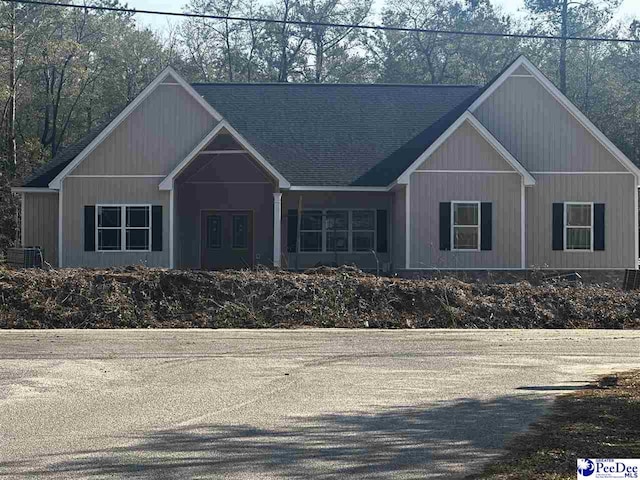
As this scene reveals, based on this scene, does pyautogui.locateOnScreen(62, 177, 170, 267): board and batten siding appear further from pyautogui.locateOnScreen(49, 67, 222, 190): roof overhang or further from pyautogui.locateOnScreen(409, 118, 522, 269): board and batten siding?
pyautogui.locateOnScreen(409, 118, 522, 269): board and batten siding

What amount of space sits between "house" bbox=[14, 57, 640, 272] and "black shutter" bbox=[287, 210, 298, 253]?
0.16ft

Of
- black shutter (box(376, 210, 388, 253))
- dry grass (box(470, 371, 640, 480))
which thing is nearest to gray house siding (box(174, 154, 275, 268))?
black shutter (box(376, 210, 388, 253))

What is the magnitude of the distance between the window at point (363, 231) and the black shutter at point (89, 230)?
27.1ft

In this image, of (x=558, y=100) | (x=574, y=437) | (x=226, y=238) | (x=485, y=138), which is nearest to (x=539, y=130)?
(x=558, y=100)

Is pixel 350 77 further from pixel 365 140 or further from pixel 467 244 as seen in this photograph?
pixel 467 244

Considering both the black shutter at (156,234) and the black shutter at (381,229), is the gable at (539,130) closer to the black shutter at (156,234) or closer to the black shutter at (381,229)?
the black shutter at (381,229)

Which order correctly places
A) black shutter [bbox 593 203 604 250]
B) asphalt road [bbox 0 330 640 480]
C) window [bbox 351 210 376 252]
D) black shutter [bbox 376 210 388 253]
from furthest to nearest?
window [bbox 351 210 376 252] → black shutter [bbox 376 210 388 253] → black shutter [bbox 593 203 604 250] → asphalt road [bbox 0 330 640 480]

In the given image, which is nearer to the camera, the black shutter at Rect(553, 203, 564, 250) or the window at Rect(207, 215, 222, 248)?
the black shutter at Rect(553, 203, 564, 250)

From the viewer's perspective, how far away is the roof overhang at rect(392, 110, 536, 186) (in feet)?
91.8

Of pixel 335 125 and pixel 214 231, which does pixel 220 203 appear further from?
pixel 335 125

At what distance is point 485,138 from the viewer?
28.1m

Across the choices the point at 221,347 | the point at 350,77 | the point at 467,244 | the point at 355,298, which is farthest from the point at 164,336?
the point at 350,77

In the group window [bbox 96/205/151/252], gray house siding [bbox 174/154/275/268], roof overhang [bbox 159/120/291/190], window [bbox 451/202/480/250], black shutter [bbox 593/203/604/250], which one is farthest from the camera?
gray house siding [bbox 174/154/275/268]

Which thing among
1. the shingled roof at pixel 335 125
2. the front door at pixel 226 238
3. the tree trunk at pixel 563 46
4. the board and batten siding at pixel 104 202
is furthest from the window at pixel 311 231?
the tree trunk at pixel 563 46
